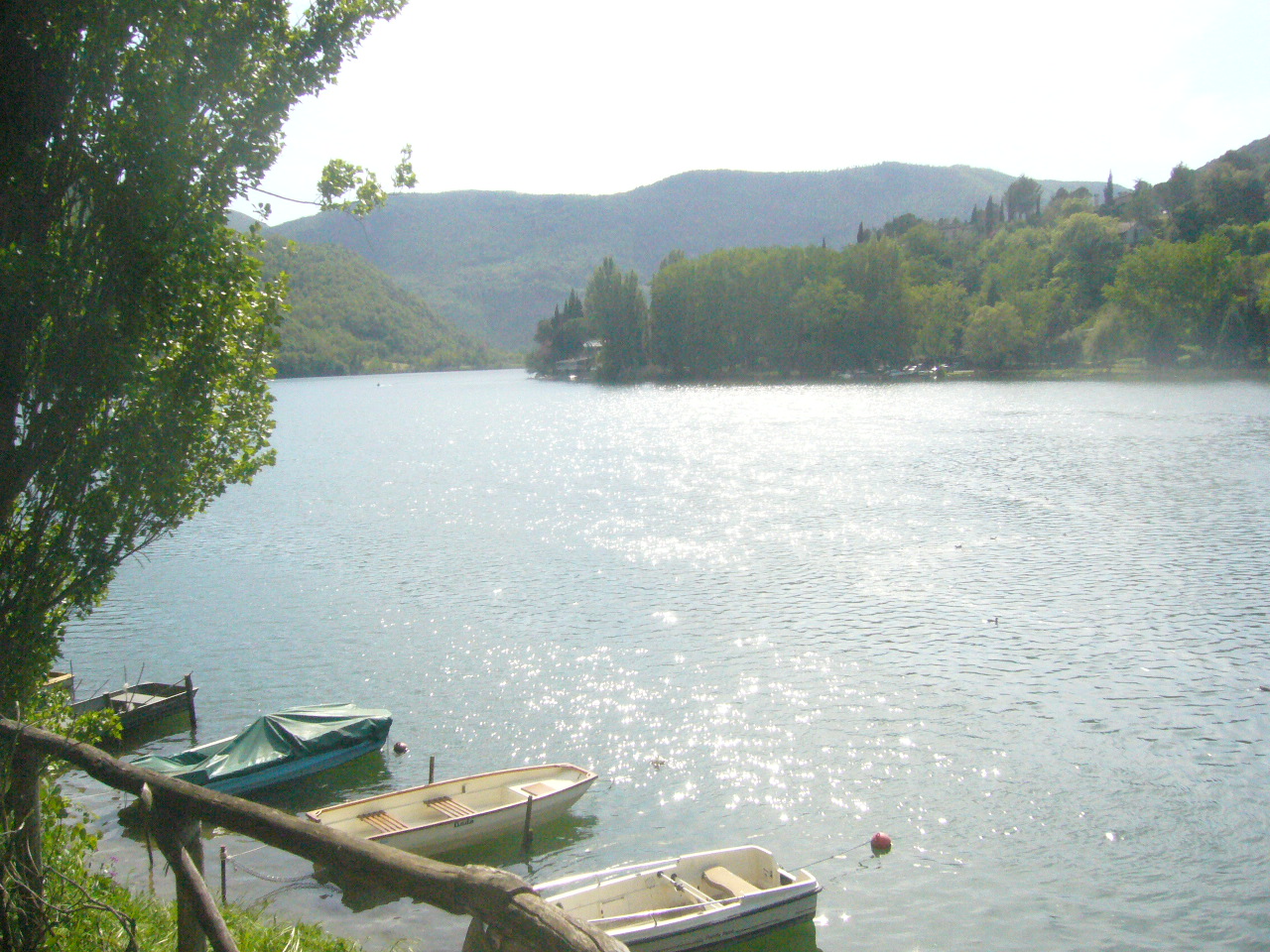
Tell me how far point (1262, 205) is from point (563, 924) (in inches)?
7544

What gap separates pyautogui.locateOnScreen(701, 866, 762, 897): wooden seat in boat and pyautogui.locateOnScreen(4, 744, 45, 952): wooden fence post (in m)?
11.5

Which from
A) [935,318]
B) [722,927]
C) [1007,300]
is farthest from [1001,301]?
[722,927]

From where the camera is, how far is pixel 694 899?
16.3 metres

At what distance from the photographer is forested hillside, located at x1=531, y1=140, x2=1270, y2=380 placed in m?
143

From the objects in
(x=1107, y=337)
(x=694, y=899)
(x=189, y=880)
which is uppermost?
(x=1107, y=337)

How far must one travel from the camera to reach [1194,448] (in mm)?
73750

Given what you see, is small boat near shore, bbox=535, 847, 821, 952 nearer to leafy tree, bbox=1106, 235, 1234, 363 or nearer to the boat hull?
the boat hull

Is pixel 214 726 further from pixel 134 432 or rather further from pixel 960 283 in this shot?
pixel 960 283

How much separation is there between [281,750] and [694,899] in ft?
38.2

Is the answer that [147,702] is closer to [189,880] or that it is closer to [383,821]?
[383,821]

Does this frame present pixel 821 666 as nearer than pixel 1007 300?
Yes

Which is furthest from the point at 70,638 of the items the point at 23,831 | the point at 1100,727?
the point at 1100,727

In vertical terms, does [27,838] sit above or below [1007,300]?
below

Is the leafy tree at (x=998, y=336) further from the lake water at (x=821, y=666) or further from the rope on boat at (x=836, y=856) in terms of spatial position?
the rope on boat at (x=836, y=856)
